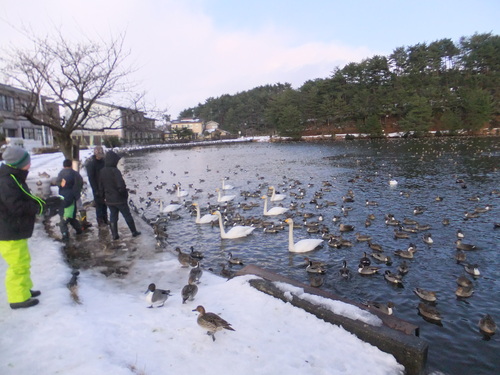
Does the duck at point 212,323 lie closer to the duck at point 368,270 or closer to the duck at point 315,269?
the duck at point 315,269

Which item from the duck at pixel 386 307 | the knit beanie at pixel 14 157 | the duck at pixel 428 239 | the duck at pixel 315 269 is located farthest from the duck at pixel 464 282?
the knit beanie at pixel 14 157

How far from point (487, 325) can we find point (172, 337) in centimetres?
578

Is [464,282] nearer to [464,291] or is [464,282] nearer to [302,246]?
[464,291]

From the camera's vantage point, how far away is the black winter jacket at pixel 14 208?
15.7 ft

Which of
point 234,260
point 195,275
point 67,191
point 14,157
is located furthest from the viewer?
point 234,260

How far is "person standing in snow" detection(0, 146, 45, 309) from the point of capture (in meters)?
4.82

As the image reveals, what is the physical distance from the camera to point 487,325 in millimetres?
6230

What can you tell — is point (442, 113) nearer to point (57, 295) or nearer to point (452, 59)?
point (452, 59)

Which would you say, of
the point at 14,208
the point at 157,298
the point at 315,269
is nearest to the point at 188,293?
the point at 157,298

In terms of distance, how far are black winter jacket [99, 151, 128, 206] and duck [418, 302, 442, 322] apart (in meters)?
7.56

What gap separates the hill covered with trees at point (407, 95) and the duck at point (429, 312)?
60.7 metres

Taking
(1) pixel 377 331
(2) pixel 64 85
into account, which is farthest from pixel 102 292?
(2) pixel 64 85

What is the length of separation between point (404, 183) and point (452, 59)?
6859cm

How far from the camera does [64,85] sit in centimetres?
1377
